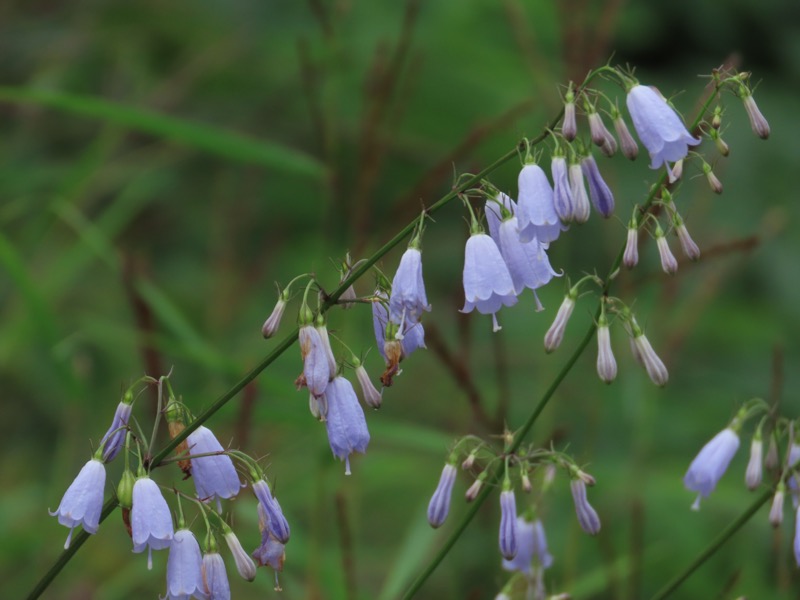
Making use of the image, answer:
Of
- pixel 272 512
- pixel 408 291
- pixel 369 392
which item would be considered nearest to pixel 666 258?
pixel 408 291

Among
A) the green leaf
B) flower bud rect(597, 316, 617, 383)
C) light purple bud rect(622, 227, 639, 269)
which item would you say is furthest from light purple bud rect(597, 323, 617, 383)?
the green leaf

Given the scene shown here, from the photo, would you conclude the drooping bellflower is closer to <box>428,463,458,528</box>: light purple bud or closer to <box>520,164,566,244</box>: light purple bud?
<box>520,164,566,244</box>: light purple bud

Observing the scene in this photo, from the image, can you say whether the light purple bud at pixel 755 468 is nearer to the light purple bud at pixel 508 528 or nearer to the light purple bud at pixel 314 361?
the light purple bud at pixel 508 528

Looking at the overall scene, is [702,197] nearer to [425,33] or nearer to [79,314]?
[425,33]

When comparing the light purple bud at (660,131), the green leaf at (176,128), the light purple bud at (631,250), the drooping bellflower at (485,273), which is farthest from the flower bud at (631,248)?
the green leaf at (176,128)

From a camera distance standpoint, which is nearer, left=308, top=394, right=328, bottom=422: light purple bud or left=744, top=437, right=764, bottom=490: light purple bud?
left=308, top=394, right=328, bottom=422: light purple bud
